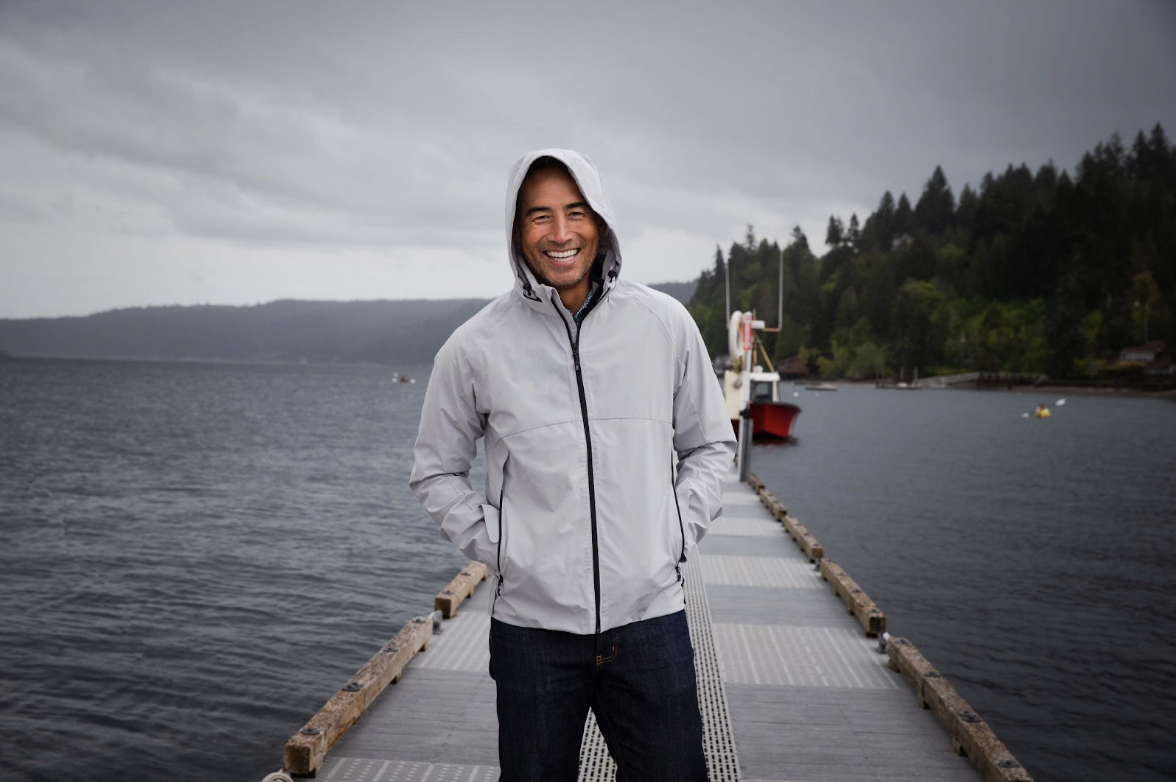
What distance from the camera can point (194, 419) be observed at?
60938 millimetres

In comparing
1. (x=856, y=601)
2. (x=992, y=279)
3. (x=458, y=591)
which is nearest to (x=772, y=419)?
(x=856, y=601)

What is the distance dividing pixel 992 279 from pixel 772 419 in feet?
326

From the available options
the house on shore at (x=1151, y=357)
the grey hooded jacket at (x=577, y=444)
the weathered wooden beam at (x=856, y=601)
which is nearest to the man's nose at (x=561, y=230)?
the grey hooded jacket at (x=577, y=444)

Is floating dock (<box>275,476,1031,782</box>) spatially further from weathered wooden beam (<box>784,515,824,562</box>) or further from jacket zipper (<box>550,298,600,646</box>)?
jacket zipper (<box>550,298,600,646</box>)

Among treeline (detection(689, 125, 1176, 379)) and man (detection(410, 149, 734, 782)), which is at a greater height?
treeline (detection(689, 125, 1176, 379))

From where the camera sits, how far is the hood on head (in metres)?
2.46

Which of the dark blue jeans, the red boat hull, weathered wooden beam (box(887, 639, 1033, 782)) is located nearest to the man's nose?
the dark blue jeans

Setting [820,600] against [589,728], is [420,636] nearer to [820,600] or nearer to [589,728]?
[589,728]

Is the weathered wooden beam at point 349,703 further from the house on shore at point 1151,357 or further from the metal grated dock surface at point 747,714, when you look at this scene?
the house on shore at point 1151,357

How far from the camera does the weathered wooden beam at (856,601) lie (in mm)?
7418

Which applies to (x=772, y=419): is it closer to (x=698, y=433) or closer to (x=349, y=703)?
(x=349, y=703)

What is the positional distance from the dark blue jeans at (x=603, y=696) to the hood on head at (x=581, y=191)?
37.4 inches

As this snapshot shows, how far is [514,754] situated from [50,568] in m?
17.3

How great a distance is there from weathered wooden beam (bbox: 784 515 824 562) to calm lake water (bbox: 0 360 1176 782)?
240cm
